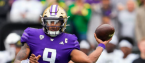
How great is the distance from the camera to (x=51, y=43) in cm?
376

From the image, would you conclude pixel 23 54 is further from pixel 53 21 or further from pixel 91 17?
pixel 91 17

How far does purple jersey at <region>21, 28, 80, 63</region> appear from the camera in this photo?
12.2ft

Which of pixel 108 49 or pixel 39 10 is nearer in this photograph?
pixel 108 49

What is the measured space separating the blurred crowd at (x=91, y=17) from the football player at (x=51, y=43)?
2.28m

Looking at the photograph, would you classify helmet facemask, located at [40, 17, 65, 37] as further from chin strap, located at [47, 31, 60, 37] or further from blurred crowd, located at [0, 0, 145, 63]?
blurred crowd, located at [0, 0, 145, 63]

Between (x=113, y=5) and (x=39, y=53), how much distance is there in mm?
3801

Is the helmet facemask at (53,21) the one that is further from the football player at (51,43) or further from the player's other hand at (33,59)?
the player's other hand at (33,59)

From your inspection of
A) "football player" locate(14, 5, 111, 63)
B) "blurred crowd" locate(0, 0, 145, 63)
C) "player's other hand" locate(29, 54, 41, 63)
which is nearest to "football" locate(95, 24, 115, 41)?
"football player" locate(14, 5, 111, 63)

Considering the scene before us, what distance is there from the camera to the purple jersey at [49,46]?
3.71 m

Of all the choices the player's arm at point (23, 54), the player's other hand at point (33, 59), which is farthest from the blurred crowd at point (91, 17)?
the player's other hand at point (33, 59)

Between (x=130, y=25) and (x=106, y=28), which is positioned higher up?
(x=106, y=28)

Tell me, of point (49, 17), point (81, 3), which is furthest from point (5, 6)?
point (49, 17)

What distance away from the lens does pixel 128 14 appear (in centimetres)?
681

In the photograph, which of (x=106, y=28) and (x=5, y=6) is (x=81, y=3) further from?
(x=106, y=28)
